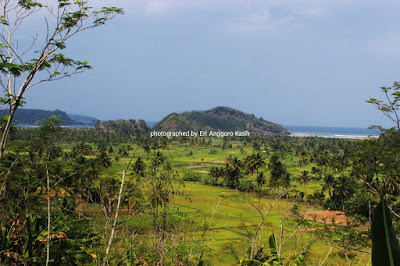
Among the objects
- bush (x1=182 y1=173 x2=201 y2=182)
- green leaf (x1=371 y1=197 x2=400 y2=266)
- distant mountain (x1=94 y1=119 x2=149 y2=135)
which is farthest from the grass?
distant mountain (x1=94 y1=119 x2=149 y2=135)

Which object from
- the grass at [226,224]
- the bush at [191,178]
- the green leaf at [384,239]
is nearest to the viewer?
the green leaf at [384,239]

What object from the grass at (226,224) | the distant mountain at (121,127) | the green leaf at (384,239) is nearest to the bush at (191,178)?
the grass at (226,224)

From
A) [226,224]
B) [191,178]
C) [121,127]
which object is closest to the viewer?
[226,224]

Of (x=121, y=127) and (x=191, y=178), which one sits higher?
(x=121, y=127)

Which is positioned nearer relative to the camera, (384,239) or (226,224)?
(384,239)

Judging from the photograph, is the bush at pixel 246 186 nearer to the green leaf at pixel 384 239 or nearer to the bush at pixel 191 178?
the bush at pixel 191 178

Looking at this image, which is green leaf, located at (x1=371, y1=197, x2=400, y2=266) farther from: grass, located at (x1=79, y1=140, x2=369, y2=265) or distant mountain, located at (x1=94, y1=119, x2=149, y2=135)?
distant mountain, located at (x1=94, y1=119, x2=149, y2=135)

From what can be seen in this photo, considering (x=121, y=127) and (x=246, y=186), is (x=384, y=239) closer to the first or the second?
(x=246, y=186)

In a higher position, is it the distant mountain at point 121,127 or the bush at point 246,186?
the distant mountain at point 121,127

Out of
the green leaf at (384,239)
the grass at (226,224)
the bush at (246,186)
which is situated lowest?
the bush at (246,186)

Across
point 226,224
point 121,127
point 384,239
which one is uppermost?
point 121,127

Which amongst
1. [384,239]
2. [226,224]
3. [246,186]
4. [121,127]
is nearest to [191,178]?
[246,186]

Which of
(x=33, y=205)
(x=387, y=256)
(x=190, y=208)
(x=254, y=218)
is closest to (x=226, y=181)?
(x=190, y=208)

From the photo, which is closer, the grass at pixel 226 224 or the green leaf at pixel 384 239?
the green leaf at pixel 384 239
